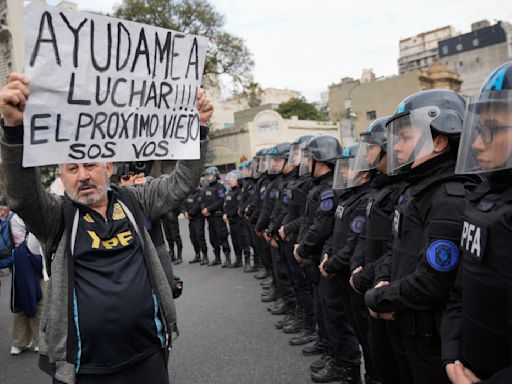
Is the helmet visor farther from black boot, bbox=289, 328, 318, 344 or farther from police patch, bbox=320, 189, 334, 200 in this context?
black boot, bbox=289, 328, 318, 344

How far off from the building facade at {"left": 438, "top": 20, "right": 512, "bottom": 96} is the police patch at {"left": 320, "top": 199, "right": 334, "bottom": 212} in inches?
1753

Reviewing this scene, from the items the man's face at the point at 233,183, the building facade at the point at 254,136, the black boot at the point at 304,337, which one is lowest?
the black boot at the point at 304,337

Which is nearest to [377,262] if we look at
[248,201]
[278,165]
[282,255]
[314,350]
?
[314,350]

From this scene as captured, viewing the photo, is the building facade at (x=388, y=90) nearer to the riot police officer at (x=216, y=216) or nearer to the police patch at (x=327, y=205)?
the riot police officer at (x=216, y=216)

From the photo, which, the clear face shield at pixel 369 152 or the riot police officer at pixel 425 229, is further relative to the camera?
the clear face shield at pixel 369 152

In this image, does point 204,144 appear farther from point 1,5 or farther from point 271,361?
point 1,5

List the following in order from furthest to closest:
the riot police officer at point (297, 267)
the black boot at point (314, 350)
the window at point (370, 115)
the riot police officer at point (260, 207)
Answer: the window at point (370, 115) → the riot police officer at point (260, 207) → the riot police officer at point (297, 267) → the black boot at point (314, 350)

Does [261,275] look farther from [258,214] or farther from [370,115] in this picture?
[370,115]

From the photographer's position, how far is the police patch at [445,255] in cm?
221

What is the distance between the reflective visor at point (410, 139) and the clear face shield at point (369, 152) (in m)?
0.81

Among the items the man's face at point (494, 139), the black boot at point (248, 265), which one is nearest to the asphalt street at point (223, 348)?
the black boot at point (248, 265)

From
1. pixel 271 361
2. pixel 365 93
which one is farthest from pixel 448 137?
pixel 365 93

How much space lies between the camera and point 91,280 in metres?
2.26

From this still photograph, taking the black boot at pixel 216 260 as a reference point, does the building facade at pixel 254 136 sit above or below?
above
